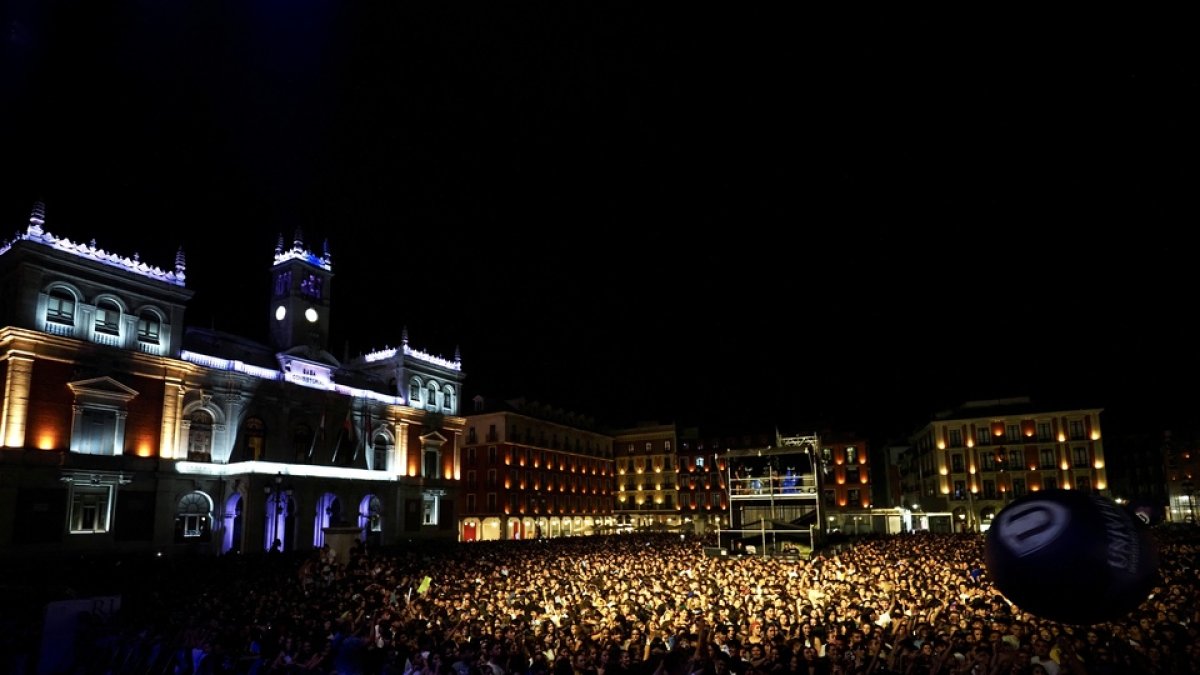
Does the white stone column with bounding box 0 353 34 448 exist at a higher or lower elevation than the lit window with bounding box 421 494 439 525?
higher

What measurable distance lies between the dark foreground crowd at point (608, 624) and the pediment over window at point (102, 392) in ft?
41.0

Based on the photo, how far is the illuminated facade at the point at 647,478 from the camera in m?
86.2

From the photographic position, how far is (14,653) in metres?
14.0

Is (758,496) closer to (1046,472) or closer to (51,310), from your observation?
(51,310)

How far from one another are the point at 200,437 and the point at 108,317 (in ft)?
24.5

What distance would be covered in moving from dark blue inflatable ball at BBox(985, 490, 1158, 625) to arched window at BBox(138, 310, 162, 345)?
127 feet

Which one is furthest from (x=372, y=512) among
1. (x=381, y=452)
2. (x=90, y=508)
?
(x=90, y=508)

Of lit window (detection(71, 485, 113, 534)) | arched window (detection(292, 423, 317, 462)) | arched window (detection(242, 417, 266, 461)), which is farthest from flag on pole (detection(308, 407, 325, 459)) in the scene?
lit window (detection(71, 485, 113, 534))

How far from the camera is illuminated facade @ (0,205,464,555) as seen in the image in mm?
32094


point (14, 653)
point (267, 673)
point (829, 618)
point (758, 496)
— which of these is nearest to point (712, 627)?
point (829, 618)

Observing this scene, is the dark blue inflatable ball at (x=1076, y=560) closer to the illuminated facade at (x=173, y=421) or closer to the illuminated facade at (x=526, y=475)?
the illuminated facade at (x=173, y=421)

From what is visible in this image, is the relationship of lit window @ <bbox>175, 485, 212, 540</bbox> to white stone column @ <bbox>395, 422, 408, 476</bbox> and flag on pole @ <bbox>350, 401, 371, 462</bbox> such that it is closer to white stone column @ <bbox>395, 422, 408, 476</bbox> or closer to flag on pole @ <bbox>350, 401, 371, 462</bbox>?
flag on pole @ <bbox>350, 401, 371, 462</bbox>

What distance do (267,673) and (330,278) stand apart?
41808 millimetres

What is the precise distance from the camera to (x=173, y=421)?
3719 centimetres
